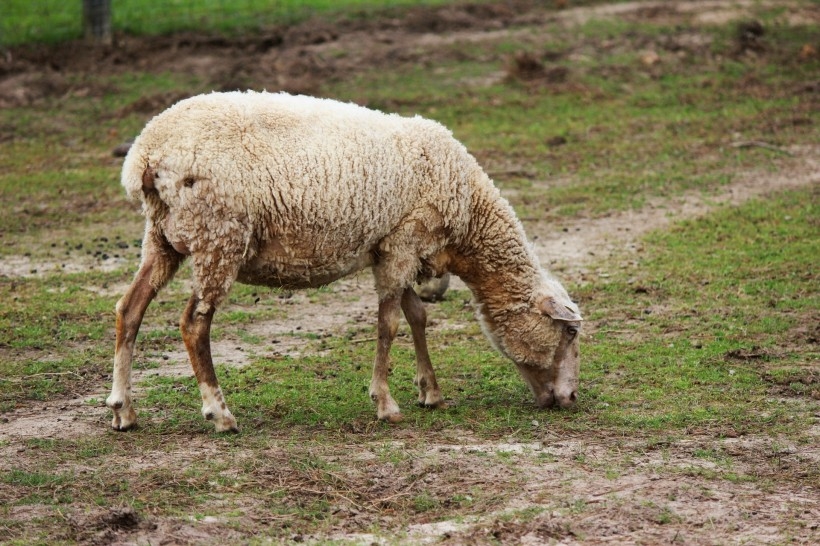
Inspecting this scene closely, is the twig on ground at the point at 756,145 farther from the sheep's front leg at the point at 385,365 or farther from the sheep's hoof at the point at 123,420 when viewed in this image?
the sheep's hoof at the point at 123,420

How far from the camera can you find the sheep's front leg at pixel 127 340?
285 inches

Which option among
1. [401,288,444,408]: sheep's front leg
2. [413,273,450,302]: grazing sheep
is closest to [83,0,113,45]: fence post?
[413,273,450,302]: grazing sheep

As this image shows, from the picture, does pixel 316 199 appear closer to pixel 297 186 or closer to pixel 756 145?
pixel 297 186

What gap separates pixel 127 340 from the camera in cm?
726

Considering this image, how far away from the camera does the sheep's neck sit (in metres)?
7.89

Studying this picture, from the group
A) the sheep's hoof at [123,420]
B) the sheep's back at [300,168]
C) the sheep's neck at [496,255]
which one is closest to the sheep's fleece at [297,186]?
the sheep's back at [300,168]

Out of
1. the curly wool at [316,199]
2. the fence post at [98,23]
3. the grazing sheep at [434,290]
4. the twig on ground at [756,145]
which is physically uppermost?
the fence post at [98,23]

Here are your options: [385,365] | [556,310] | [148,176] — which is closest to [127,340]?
[148,176]

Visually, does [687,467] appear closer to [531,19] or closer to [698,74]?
[698,74]

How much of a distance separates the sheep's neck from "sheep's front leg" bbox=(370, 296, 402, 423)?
1.91ft

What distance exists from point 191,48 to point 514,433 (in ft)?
41.2

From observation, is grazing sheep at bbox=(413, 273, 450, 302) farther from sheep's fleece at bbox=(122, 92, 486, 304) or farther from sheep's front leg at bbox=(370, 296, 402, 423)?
sheep's front leg at bbox=(370, 296, 402, 423)

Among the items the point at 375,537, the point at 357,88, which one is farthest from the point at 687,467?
the point at 357,88

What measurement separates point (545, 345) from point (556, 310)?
25 centimetres
